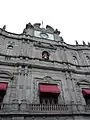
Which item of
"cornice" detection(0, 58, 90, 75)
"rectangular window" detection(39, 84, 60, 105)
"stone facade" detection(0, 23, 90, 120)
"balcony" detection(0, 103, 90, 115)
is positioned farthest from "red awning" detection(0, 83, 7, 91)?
"rectangular window" detection(39, 84, 60, 105)

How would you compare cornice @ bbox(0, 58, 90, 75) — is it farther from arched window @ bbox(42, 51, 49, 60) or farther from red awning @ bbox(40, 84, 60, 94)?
red awning @ bbox(40, 84, 60, 94)

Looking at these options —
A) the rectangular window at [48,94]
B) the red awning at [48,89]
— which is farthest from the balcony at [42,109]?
the red awning at [48,89]

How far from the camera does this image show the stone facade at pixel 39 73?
9148 mm

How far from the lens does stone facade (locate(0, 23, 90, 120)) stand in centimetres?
915

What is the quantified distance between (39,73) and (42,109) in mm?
3916

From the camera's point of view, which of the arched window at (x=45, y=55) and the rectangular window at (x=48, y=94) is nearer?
the rectangular window at (x=48, y=94)

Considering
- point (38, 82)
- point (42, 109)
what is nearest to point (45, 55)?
point (38, 82)

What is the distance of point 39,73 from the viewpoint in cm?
1219

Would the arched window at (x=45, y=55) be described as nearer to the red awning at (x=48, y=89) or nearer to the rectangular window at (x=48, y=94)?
the red awning at (x=48, y=89)

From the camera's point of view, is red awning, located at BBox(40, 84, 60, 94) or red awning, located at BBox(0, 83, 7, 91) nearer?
red awning, located at BBox(0, 83, 7, 91)

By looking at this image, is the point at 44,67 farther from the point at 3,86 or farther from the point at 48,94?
the point at 3,86

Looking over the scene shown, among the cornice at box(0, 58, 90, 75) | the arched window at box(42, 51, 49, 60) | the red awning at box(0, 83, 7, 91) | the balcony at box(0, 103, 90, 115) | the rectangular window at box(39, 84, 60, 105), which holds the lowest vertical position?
the balcony at box(0, 103, 90, 115)

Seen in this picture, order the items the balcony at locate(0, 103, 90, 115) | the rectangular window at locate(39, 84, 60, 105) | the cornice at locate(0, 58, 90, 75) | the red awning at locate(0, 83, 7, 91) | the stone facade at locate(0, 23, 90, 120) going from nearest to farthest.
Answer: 1. the balcony at locate(0, 103, 90, 115)
2. the stone facade at locate(0, 23, 90, 120)
3. the red awning at locate(0, 83, 7, 91)
4. the rectangular window at locate(39, 84, 60, 105)
5. the cornice at locate(0, 58, 90, 75)

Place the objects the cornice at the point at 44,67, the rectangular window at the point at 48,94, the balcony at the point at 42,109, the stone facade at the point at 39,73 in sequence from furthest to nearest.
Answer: the cornice at the point at 44,67, the rectangular window at the point at 48,94, the stone facade at the point at 39,73, the balcony at the point at 42,109
